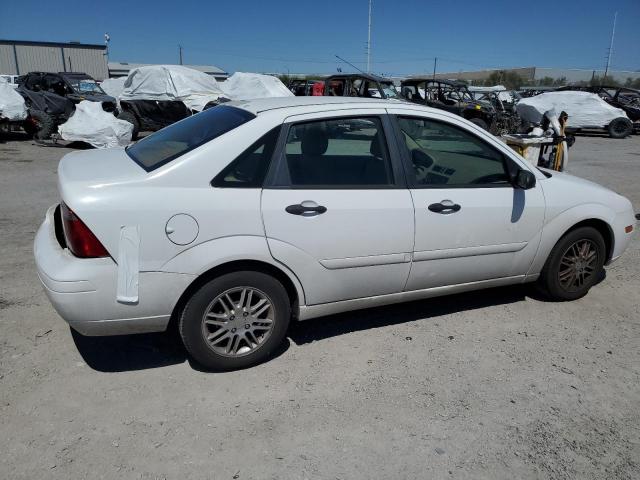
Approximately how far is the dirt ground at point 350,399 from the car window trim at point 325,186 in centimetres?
114

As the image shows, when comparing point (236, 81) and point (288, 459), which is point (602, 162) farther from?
point (288, 459)

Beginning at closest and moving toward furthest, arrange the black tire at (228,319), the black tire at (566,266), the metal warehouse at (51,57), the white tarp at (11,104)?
the black tire at (228,319) < the black tire at (566,266) < the white tarp at (11,104) < the metal warehouse at (51,57)

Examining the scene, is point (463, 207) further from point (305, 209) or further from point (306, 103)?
point (306, 103)

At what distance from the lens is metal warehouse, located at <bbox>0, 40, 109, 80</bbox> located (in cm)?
5016

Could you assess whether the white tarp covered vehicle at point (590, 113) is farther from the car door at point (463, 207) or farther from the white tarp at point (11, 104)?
the car door at point (463, 207)

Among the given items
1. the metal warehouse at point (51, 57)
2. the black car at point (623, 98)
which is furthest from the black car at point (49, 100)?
the metal warehouse at point (51, 57)

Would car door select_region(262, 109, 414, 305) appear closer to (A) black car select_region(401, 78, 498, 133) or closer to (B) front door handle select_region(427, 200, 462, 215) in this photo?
(B) front door handle select_region(427, 200, 462, 215)

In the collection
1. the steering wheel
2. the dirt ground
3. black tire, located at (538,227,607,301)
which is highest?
the steering wheel

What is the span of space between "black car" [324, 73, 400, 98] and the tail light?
40.7 ft

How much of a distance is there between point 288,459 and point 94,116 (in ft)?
40.7

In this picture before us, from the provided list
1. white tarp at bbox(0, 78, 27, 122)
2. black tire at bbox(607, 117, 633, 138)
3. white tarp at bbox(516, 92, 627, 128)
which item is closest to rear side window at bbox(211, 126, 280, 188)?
white tarp at bbox(0, 78, 27, 122)

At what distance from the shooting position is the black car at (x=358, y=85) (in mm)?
14445

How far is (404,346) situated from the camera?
3580mm

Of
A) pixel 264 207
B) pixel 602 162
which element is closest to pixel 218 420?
pixel 264 207
